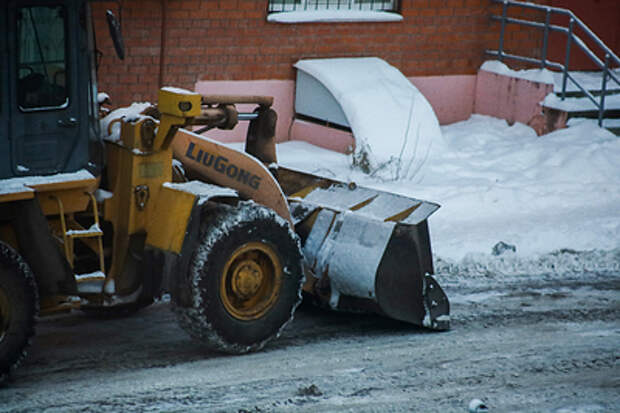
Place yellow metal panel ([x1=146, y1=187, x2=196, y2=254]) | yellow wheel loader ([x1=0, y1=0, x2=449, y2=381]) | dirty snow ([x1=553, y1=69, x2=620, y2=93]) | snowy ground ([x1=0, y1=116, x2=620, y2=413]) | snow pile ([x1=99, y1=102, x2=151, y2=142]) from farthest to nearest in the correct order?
dirty snow ([x1=553, y1=69, x2=620, y2=93]), snow pile ([x1=99, y1=102, x2=151, y2=142]), yellow metal panel ([x1=146, y1=187, x2=196, y2=254]), snowy ground ([x1=0, y1=116, x2=620, y2=413]), yellow wheel loader ([x1=0, y1=0, x2=449, y2=381])

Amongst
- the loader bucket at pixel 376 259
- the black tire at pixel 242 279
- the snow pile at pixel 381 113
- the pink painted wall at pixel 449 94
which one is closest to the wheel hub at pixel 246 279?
the black tire at pixel 242 279

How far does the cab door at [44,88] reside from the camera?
529 cm

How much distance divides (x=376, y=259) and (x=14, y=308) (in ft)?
8.43

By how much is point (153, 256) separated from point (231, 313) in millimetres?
625

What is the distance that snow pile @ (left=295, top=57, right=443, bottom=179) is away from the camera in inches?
481

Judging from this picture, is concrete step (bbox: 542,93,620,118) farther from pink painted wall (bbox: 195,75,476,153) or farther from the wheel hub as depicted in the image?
the wheel hub

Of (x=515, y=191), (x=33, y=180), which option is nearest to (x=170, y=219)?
(x=33, y=180)

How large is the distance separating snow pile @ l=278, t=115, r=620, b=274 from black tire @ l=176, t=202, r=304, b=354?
2.48m

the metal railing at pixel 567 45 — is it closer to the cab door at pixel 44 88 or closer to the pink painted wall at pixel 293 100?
the pink painted wall at pixel 293 100

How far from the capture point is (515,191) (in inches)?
426

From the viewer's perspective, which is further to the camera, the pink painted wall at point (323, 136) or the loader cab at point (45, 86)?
the pink painted wall at point (323, 136)

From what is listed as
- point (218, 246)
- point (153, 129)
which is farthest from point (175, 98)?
point (218, 246)

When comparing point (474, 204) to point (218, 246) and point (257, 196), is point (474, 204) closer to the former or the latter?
point (257, 196)

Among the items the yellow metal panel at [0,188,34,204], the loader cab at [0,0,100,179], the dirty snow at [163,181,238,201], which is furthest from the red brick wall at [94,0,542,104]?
the yellow metal panel at [0,188,34,204]
